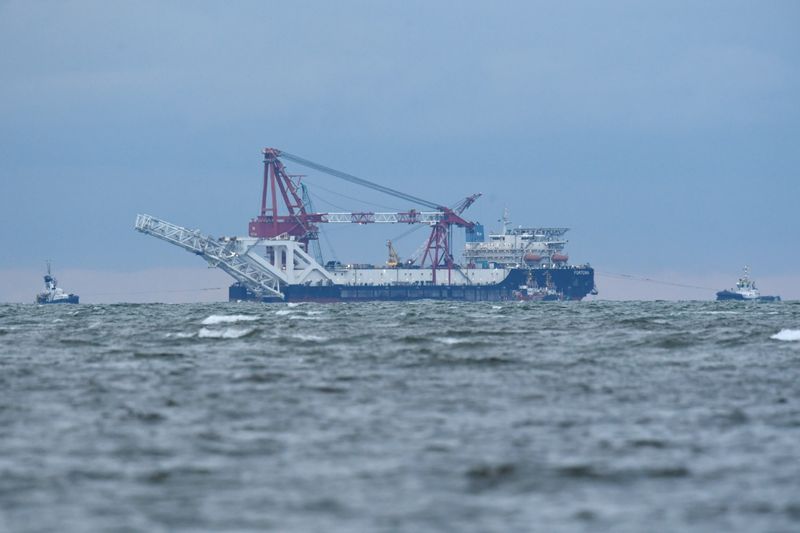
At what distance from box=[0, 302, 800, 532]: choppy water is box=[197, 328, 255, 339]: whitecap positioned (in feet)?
40.4

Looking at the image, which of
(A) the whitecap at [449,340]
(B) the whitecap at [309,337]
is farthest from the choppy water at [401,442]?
(B) the whitecap at [309,337]

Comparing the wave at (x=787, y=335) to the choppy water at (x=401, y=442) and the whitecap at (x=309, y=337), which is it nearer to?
the choppy water at (x=401, y=442)

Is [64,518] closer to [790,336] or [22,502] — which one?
[22,502]

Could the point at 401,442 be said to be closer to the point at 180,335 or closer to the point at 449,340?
the point at 449,340

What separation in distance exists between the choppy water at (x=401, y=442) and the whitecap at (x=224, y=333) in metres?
12.3

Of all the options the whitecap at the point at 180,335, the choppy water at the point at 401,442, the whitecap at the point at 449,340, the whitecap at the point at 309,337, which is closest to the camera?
the choppy water at the point at 401,442

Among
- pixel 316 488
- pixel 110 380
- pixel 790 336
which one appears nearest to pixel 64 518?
pixel 316 488

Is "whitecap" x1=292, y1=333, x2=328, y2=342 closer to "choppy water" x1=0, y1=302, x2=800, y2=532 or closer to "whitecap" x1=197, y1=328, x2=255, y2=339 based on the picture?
"whitecap" x1=197, y1=328, x2=255, y2=339

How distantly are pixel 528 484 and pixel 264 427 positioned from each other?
6.78 meters

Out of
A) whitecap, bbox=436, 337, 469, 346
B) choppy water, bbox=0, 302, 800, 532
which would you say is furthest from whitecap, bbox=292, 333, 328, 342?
choppy water, bbox=0, 302, 800, 532

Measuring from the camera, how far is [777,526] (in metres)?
15.7

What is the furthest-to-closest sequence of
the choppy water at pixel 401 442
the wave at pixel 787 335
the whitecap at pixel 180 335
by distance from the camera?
the whitecap at pixel 180 335 < the wave at pixel 787 335 < the choppy water at pixel 401 442

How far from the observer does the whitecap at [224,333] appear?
53778 millimetres

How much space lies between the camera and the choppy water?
16422 mm
